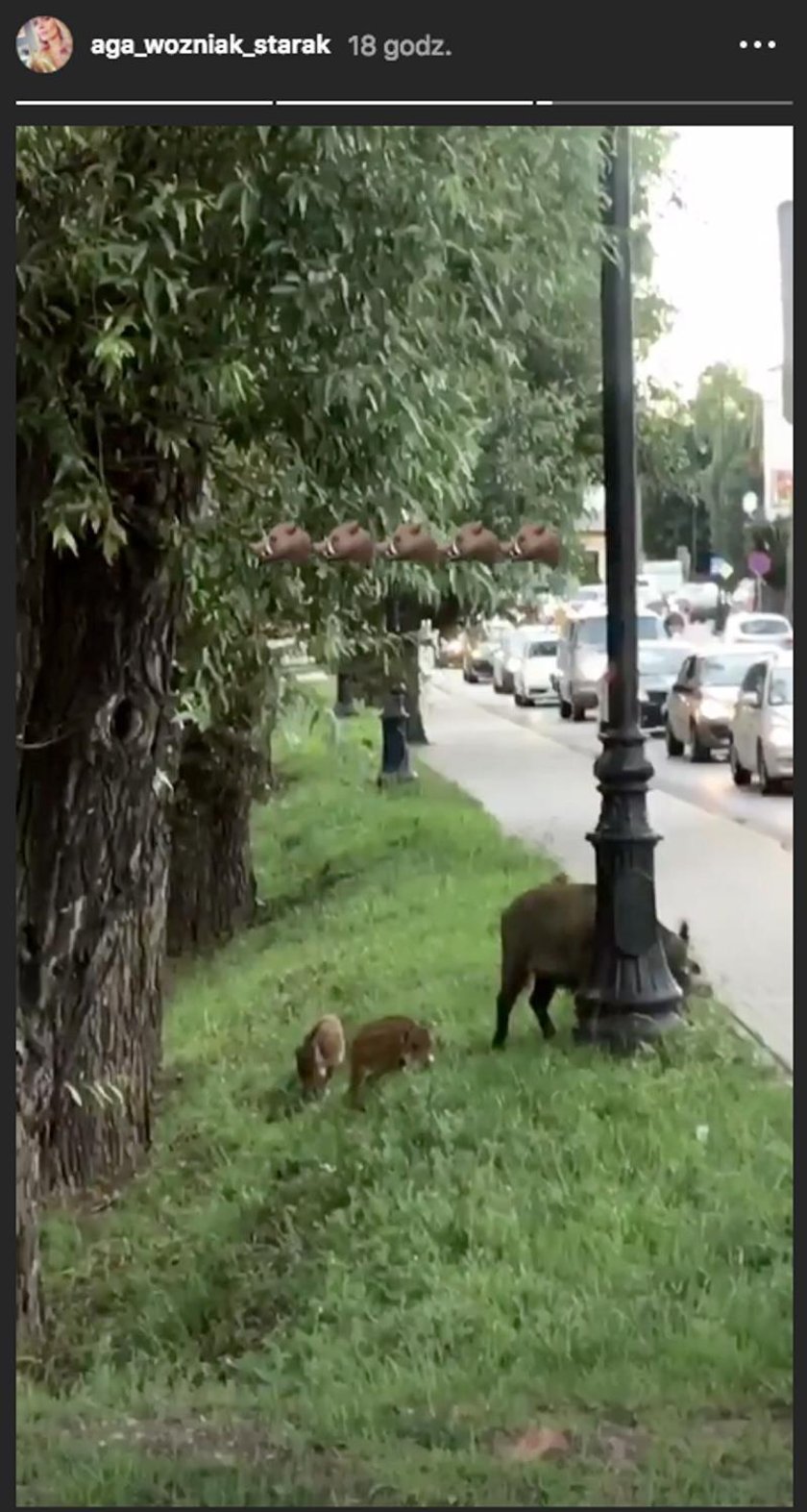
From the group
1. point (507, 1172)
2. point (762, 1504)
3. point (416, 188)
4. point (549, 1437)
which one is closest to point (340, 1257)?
point (507, 1172)

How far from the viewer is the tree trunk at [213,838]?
6805 mm

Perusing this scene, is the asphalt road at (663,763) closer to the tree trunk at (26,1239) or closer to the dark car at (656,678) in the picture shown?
the dark car at (656,678)

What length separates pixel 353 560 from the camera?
395cm

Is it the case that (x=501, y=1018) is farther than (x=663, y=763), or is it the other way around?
(x=663, y=763)

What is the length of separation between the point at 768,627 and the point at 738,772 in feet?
6.61

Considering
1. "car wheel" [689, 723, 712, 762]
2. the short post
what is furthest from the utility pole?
"car wheel" [689, 723, 712, 762]

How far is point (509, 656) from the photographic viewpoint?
17.0 feet

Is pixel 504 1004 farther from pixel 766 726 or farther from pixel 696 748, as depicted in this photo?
pixel 696 748

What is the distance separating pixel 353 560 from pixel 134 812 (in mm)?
1131

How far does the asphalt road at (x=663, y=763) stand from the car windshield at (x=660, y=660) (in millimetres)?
186

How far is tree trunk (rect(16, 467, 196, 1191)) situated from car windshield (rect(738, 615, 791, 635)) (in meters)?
1.41

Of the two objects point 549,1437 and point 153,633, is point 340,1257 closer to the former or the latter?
point 549,1437

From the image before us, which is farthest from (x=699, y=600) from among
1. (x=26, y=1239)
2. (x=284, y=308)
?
(x=26, y=1239)

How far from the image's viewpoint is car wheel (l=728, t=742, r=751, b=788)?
4.94 meters
